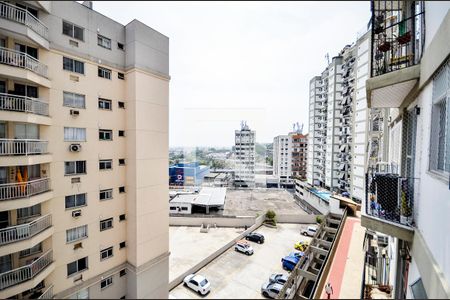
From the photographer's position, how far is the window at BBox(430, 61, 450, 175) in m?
1.93

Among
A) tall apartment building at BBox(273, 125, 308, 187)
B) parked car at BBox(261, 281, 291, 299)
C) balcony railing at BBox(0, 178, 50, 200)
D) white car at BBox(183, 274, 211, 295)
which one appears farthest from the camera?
tall apartment building at BBox(273, 125, 308, 187)

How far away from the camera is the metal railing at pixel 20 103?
183 inches

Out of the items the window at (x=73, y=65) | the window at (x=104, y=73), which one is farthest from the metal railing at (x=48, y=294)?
the window at (x=104, y=73)

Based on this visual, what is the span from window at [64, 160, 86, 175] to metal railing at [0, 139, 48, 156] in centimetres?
71

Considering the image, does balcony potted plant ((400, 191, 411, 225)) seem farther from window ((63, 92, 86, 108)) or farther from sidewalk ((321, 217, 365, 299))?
window ((63, 92, 86, 108))

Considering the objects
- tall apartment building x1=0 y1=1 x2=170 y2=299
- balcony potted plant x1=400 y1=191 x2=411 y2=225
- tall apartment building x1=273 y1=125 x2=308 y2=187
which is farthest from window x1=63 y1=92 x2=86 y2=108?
tall apartment building x1=273 y1=125 x2=308 y2=187

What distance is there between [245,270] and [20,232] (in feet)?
33.5

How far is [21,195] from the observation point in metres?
4.81

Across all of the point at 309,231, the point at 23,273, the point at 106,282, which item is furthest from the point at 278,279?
the point at 23,273

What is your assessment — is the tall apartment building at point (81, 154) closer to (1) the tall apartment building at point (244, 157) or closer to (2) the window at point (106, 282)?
(2) the window at point (106, 282)

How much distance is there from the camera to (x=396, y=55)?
3.33 metres

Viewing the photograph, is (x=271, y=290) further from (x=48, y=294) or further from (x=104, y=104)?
(x=104, y=104)

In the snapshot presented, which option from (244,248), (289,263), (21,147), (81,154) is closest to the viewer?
(21,147)

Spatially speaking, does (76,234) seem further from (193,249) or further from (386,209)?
(193,249)
